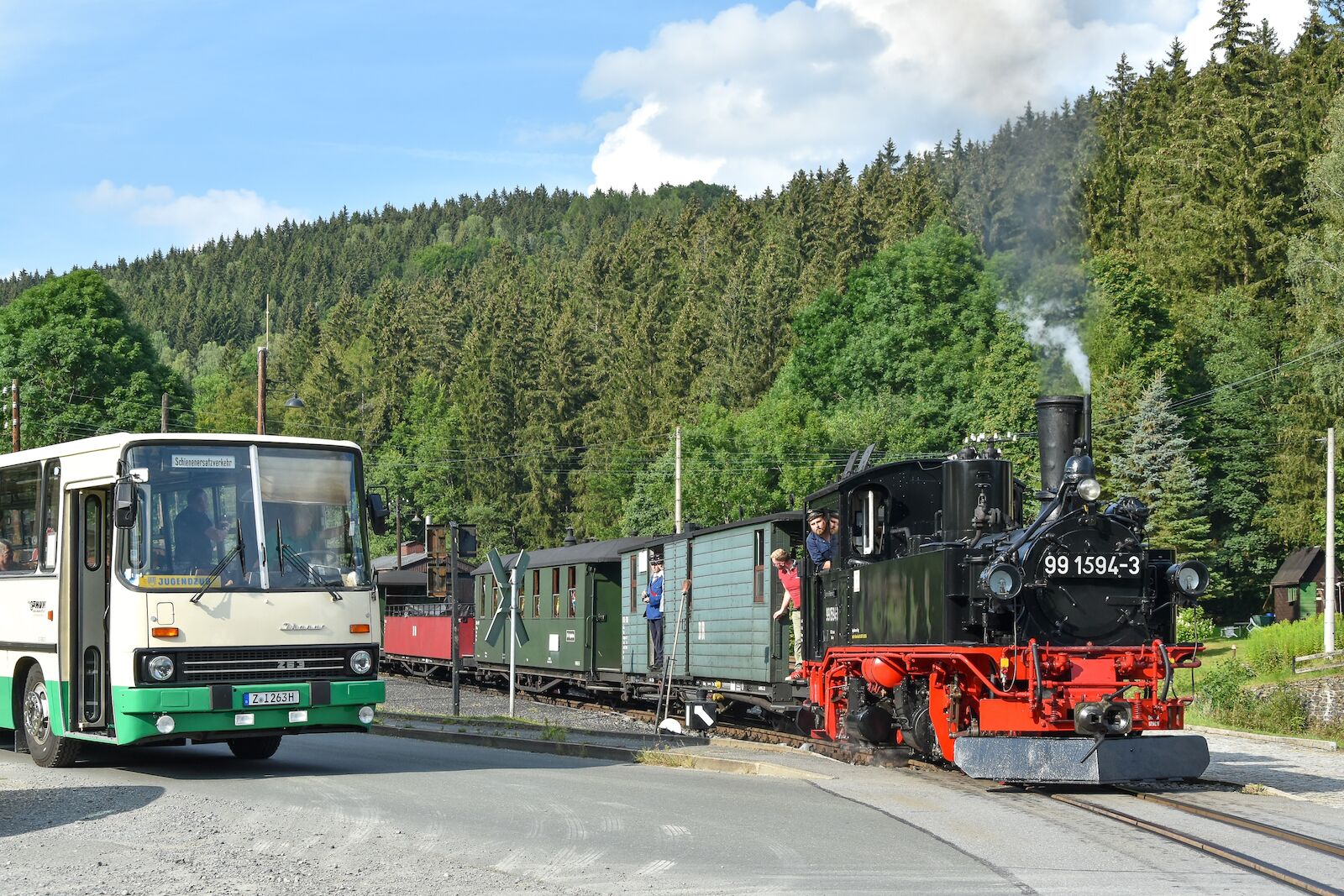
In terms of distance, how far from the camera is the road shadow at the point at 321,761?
13.8 m

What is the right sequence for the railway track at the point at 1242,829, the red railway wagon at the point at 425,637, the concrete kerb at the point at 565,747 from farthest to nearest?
the red railway wagon at the point at 425,637 → the concrete kerb at the point at 565,747 → the railway track at the point at 1242,829

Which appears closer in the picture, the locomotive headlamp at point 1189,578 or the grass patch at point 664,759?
the locomotive headlamp at point 1189,578

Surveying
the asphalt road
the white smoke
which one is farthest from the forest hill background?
the asphalt road

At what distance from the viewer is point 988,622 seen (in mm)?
12859

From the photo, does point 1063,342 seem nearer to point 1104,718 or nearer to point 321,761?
point 1104,718

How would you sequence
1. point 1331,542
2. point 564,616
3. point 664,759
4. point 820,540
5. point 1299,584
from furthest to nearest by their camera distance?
1. point 1299,584
2. point 1331,542
3. point 564,616
4. point 820,540
5. point 664,759

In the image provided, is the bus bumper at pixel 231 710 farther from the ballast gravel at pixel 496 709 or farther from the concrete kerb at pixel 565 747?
the ballast gravel at pixel 496 709

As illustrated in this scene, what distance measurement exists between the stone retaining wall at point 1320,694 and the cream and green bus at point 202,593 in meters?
20.7

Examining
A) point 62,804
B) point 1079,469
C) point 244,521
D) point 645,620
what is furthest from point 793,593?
point 62,804

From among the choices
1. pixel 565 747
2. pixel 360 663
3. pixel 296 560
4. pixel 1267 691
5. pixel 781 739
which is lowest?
pixel 1267 691

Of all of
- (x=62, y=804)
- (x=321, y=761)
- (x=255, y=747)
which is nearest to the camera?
(x=62, y=804)

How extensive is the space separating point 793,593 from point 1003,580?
556cm

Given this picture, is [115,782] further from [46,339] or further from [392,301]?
[392,301]

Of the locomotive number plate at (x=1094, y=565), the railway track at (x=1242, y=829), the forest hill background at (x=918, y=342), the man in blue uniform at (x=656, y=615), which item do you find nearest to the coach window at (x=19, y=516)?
the locomotive number plate at (x=1094, y=565)
